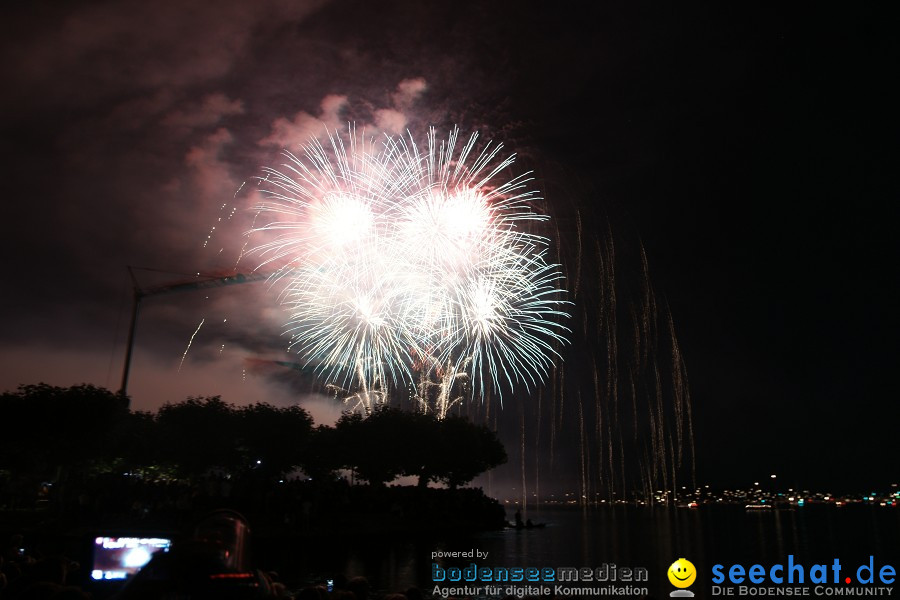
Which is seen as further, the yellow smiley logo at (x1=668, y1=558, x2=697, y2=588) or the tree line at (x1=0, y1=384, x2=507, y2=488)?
the tree line at (x1=0, y1=384, x2=507, y2=488)

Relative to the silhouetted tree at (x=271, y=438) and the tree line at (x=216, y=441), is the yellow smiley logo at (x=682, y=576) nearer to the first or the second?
the tree line at (x=216, y=441)

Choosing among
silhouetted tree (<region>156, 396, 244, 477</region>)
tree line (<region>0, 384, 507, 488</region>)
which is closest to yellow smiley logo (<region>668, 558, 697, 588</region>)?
tree line (<region>0, 384, 507, 488</region>)

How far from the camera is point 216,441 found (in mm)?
43406

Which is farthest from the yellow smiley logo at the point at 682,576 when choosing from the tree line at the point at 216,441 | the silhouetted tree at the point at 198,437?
the silhouetted tree at the point at 198,437

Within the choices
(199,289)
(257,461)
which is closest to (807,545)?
(257,461)

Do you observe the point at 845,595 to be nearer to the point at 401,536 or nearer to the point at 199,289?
the point at 401,536

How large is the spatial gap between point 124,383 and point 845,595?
4734 cm

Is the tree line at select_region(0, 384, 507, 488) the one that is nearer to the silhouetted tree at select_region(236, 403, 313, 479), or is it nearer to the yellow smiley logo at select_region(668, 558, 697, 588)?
the silhouetted tree at select_region(236, 403, 313, 479)

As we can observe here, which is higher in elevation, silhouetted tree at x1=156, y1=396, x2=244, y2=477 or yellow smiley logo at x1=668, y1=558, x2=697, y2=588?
silhouetted tree at x1=156, y1=396, x2=244, y2=477

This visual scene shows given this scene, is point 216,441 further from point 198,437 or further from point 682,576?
point 682,576

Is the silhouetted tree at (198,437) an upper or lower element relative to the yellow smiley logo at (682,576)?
upper

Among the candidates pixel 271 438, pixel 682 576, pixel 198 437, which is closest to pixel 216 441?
pixel 198 437

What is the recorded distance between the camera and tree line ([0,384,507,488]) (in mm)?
35812

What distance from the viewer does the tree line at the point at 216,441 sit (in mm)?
35812
